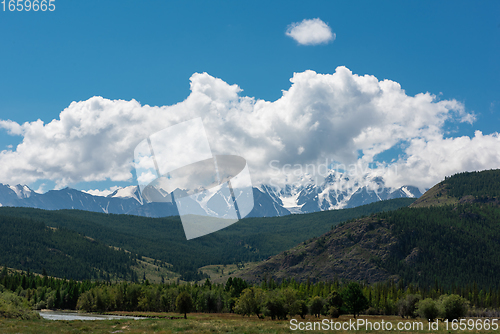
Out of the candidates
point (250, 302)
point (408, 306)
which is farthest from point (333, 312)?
point (408, 306)

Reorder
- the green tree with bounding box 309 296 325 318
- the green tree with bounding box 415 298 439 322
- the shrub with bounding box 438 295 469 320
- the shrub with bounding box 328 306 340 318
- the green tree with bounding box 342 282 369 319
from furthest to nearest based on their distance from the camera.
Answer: the green tree with bounding box 342 282 369 319 → the green tree with bounding box 309 296 325 318 → the shrub with bounding box 328 306 340 318 → the green tree with bounding box 415 298 439 322 → the shrub with bounding box 438 295 469 320

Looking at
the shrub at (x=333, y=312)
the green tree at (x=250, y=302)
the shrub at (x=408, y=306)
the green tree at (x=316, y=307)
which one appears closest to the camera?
the green tree at (x=250, y=302)

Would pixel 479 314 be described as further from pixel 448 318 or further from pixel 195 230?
pixel 195 230

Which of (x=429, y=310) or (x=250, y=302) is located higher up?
(x=250, y=302)

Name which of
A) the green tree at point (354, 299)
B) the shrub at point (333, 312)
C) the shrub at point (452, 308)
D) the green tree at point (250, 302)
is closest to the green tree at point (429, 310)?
the shrub at point (452, 308)

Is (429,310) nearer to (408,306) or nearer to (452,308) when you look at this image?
(452,308)

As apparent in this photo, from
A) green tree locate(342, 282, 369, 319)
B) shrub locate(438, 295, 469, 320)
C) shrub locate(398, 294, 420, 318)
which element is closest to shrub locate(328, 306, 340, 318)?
green tree locate(342, 282, 369, 319)

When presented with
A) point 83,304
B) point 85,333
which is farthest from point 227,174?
point 83,304

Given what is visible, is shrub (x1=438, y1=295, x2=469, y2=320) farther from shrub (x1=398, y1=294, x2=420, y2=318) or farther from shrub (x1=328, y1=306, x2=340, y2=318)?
shrub (x1=398, y1=294, x2=420, y2=318)

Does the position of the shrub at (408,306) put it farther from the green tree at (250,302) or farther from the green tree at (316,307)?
the green tree at (250,302)

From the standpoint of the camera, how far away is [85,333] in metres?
40.3

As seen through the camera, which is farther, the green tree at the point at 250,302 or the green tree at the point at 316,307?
the green tree at the point at 316,307

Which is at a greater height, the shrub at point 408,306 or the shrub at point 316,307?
Answer: the shrub at point 316,307

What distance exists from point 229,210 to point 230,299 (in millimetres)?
103918
